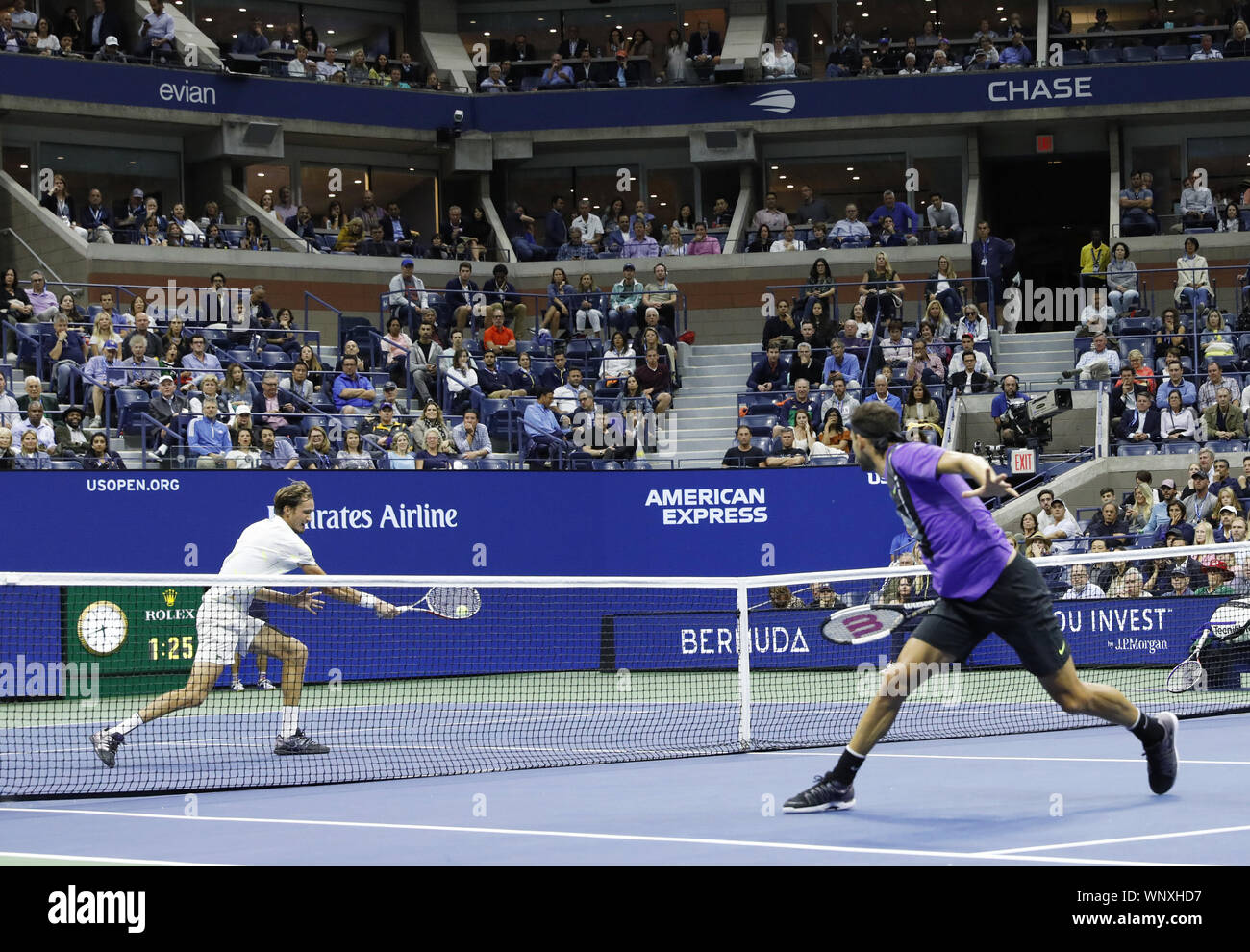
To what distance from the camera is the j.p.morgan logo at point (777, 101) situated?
3114 cm

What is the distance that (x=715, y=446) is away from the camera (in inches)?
951

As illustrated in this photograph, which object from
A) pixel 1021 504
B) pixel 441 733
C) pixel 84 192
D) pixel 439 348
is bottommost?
pixel 441 733

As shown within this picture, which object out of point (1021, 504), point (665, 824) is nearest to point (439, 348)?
point (1021, 504)

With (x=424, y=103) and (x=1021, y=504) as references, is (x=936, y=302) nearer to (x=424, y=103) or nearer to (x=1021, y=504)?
(x=1021, y=504)

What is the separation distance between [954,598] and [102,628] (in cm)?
1082

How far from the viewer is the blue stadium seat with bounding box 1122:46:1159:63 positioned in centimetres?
3048

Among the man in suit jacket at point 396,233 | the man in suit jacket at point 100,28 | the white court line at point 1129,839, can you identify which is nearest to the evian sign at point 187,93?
the man in suit jacket at point 100,28

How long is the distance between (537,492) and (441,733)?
25.7 feet

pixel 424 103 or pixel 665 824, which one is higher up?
pixel 424 103

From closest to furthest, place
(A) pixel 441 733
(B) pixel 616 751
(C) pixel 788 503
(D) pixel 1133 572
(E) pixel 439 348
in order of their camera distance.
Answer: (B) pixel 616 751 → (A) pixel 441 733 → (D) pixel 1133 572 → (C) pixel 788 503 → (E) pixel 439 348

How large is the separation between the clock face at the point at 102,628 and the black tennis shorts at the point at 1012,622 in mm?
10615

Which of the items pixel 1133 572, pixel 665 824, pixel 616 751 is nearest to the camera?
pixel 665 824

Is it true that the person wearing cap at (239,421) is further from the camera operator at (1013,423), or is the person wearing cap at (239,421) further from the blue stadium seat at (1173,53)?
the blue stadium seat at (1173,53)

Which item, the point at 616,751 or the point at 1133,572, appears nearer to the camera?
the point at 616,751
